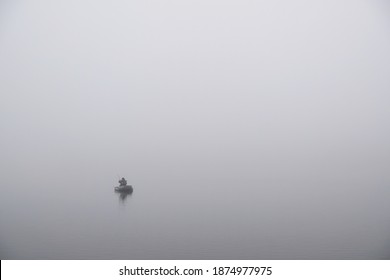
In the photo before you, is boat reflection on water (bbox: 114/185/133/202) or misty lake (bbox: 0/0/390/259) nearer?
misty lake (bbox: 0/0/390/259)

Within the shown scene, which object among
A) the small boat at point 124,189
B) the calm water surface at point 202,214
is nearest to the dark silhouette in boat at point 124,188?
the small boat at point 124,189

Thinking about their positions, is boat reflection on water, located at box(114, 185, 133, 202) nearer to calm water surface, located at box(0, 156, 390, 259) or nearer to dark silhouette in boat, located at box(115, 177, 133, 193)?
dark silhouette in boat, located at box(115, 177, 133, 193)

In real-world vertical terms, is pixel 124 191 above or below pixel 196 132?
below

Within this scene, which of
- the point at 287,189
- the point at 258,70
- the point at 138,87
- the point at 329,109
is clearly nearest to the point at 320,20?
the point at 258,70

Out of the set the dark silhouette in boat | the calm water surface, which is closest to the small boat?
the dark silhouette in boat

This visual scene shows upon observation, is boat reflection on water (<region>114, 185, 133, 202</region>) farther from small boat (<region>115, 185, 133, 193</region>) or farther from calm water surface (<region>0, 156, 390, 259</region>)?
calm water surface (<region>0, 156, 390, 259</region>)

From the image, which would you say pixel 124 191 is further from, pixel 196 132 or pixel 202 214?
pixel 196 132

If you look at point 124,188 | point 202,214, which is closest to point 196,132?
point 124,188

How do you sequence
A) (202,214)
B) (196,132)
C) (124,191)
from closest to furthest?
(202,214) → (124,191) → (196,132)

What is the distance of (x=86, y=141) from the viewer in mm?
13867

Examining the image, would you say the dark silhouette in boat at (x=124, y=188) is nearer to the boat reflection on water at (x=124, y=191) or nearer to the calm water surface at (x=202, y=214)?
the boat reflection on water at (x=124, y=191)

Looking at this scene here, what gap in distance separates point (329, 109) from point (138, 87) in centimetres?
805

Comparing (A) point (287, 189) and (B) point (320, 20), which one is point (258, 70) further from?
(A) point (287, 189)

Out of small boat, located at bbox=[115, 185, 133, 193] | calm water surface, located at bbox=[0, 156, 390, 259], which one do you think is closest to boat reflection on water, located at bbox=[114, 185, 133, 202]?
small boat, located at bbox=[115, 185, 133, 193]
